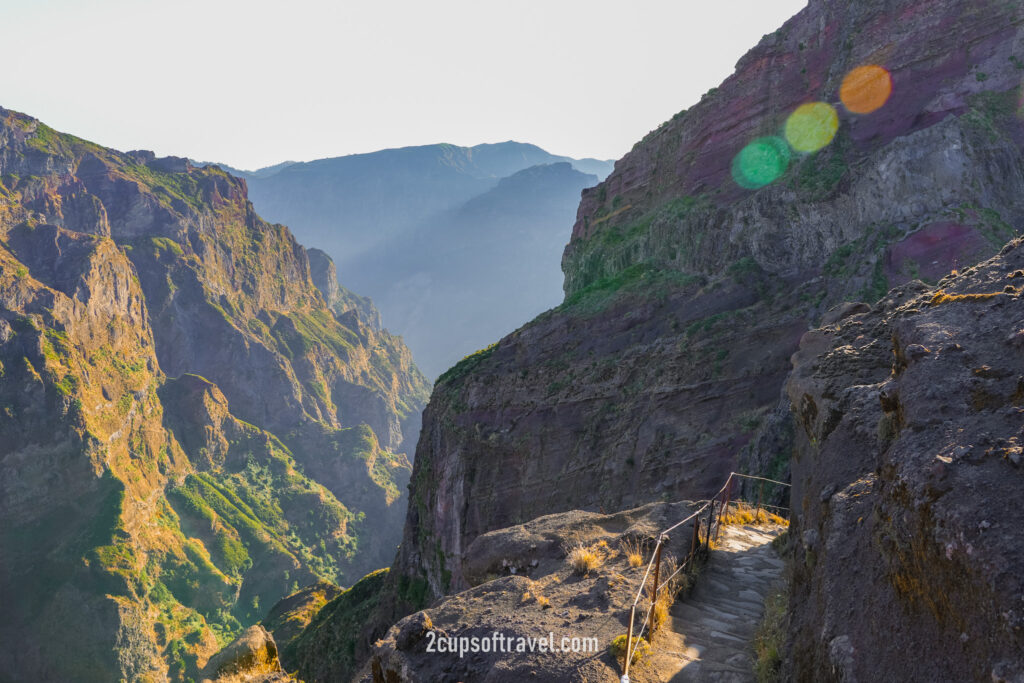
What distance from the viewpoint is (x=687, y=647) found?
6961mm

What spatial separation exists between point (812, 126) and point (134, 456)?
146 metres

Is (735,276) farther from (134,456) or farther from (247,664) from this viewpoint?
(134,456)

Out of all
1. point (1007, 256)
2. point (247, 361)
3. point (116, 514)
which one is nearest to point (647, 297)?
point (1007, 256)

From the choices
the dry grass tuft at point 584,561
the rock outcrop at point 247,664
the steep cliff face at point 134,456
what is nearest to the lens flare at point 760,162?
the dry grass tuft at point 584,561

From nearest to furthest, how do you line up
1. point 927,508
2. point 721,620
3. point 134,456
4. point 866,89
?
point 927,508
point 721,620
point 866,89
point 134,456

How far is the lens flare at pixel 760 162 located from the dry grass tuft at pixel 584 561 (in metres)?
30.3

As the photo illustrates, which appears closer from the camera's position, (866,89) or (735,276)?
(735,276)

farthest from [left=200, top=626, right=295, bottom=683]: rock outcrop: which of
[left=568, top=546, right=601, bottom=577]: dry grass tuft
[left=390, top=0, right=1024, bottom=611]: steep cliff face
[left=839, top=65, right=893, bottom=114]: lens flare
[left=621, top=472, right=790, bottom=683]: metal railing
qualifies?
[left=839, top=65, right=893, bottom=114]: lens flare

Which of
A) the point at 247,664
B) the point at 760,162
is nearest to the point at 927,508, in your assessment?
the point at 247,664

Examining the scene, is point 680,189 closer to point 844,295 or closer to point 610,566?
point 844,295

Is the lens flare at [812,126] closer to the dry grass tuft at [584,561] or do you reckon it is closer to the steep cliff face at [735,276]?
the steep cliff face at [735,276]

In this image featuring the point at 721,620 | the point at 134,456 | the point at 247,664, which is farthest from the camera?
the point at 134,456

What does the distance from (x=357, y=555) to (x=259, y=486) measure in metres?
31.9

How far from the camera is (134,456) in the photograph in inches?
5359
